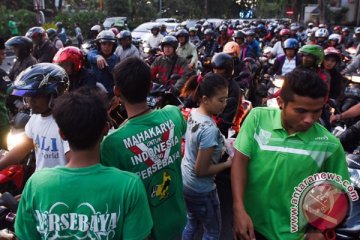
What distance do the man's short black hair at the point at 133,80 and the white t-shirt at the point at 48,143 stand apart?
0.49m

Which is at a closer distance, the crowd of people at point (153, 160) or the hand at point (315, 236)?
the crowd of people at point (153, 160)

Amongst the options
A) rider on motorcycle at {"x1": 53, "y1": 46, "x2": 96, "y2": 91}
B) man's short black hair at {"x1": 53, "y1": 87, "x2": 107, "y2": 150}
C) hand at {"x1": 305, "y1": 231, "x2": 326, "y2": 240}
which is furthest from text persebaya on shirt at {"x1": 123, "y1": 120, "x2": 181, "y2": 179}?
rider on motorcycle at {"x1": 53, "y1": 46, "x2": 96, "y2": 91}

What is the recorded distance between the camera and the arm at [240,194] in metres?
2.15

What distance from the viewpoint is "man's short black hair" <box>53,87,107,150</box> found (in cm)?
175

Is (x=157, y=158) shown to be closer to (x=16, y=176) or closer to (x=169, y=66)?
(x=16, y=176)

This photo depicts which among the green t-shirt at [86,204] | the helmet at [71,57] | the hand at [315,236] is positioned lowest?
the hand at [315,236]

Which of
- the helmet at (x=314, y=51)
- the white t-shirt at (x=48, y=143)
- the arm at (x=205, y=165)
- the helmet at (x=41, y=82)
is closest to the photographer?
the white t-shirt at (x=48, y=143)

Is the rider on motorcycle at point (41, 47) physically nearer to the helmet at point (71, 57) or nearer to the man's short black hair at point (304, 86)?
the helmet at point (71, 57)

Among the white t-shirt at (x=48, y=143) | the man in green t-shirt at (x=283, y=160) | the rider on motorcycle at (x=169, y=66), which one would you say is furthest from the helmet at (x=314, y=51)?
the white t-shirt at (x=48, y=143)

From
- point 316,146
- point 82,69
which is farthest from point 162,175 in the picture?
point 82,69

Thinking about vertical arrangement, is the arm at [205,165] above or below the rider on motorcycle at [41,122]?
below

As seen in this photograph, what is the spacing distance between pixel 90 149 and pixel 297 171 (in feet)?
3.22

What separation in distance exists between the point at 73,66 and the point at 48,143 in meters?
1.82

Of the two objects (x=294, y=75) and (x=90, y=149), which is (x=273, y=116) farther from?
(x=90, y=149)
